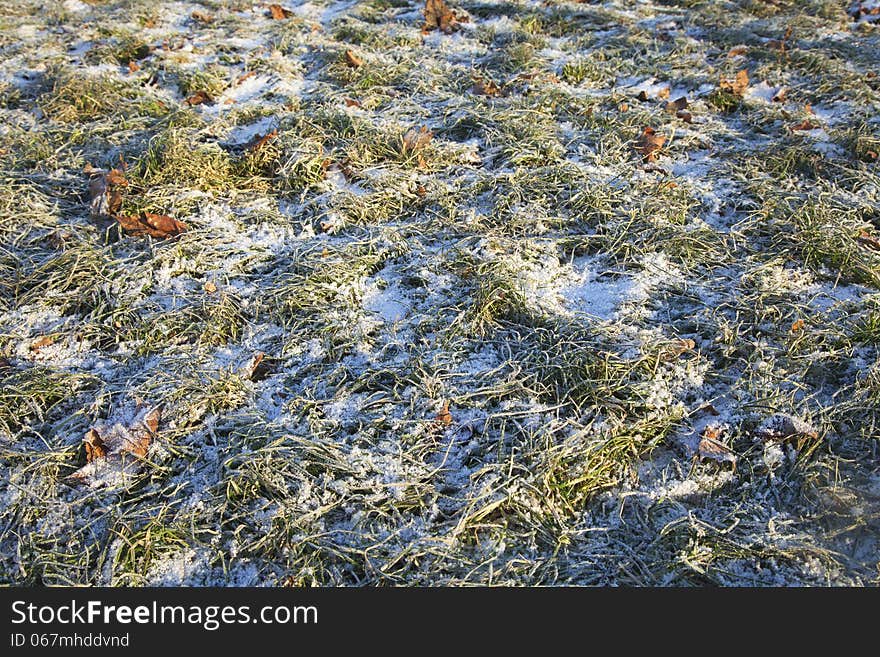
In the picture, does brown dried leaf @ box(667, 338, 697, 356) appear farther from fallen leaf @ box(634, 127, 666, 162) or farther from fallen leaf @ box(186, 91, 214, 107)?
fallen leaf @ box(186, 91, 214, 107)

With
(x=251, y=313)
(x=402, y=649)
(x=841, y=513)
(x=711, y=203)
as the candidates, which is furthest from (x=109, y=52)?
(x=841, y=513)

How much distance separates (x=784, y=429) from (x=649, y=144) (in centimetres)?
211

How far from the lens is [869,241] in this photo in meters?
2.90

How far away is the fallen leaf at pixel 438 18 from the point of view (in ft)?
16.8

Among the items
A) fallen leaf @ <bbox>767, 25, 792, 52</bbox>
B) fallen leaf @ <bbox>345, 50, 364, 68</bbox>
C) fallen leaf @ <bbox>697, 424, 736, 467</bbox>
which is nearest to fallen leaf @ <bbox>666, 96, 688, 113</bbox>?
fallen leaf @ <bbox>767, 25, 792, 52</bbox>

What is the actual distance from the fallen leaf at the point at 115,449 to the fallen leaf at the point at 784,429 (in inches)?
87.5

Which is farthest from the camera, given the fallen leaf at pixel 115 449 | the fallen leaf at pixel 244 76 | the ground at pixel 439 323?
the fallen leaf at pixel 244 76

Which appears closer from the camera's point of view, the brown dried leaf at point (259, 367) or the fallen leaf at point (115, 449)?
the fallen leaf at point (115, 449)

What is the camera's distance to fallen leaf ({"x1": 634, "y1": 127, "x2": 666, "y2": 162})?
355cm

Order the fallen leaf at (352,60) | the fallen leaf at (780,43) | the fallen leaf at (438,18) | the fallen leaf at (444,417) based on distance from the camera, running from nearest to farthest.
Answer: the fallen leaf at (444,417)
the fallen leaf at (352,60)
the fallen leaf at (780,43)
the fallen leaf at (438,18)

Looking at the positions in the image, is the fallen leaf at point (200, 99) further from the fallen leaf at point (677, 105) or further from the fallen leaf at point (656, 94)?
the fallen leaf at point (677, 105)

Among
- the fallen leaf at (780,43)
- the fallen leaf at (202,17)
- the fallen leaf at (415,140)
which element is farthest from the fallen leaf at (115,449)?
the fallen leaf at (780,43)

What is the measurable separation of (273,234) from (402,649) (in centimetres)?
211

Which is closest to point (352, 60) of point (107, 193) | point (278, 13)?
point (278, 13)
